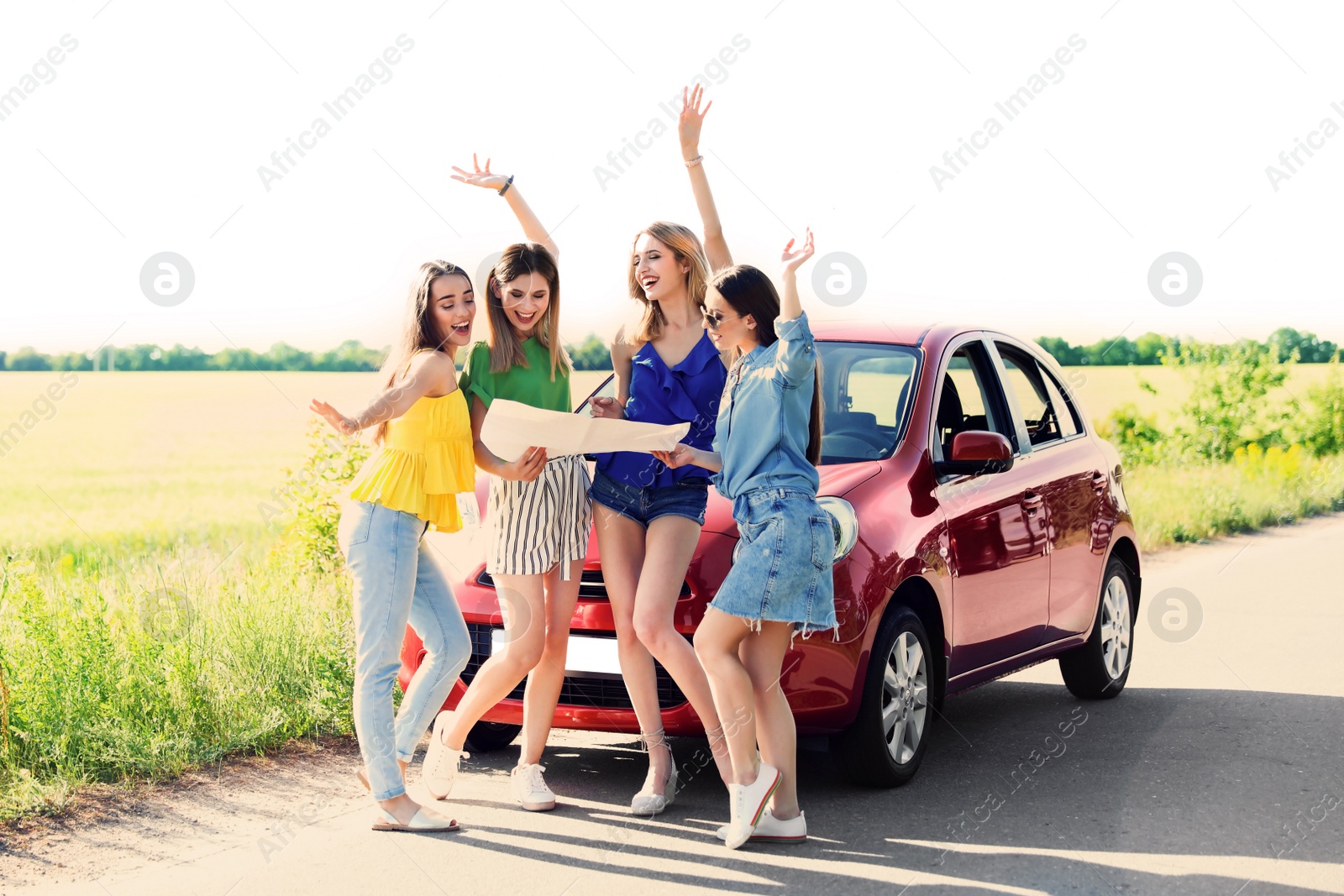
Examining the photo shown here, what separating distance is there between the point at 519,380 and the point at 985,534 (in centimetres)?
213

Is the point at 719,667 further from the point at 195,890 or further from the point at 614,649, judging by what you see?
the point at 195,890

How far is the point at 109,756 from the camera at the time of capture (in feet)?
18.1

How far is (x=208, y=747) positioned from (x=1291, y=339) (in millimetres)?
22368

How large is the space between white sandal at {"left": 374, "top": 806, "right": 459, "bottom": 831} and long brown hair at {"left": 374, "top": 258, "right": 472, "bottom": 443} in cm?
130

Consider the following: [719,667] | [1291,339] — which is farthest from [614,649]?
[1291,339]

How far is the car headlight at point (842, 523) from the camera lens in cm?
499

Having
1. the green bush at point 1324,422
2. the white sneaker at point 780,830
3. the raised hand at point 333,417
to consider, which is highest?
the green bush at point 1324,422

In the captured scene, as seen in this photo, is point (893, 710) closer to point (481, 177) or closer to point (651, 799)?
point (651, 799)

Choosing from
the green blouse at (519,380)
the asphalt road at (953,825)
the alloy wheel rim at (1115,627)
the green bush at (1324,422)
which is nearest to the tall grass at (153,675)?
the asphalt road at (953,825)

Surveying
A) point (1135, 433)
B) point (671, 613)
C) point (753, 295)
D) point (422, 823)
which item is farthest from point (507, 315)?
point (1135, 433)

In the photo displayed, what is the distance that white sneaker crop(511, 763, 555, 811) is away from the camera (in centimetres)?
512

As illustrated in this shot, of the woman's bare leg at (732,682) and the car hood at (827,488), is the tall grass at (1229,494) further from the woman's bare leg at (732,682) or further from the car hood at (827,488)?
the woman's bare leg at (732,682)

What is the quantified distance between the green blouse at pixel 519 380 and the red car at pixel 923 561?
0.61m

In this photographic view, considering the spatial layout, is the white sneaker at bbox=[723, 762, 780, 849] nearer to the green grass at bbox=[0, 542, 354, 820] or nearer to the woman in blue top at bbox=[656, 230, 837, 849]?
the woman in blue top at bbox=[656, 230, 837, 849]
